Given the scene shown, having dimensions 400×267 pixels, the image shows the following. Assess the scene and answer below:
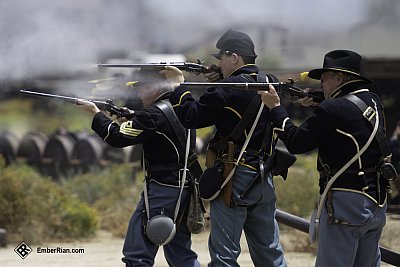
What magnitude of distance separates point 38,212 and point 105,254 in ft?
3.57

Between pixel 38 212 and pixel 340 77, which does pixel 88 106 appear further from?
pixel 38 212

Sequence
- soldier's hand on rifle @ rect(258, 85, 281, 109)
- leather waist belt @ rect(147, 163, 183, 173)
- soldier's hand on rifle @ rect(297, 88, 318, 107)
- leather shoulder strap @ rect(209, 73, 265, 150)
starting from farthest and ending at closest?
leather waist belt @ rect(147, 163, 183, 173) < leather shoulder strap @ rect(209, 73, 265, 150) < soldier's hand on rifle @ rect(297, 88, 318, 107) < soldier's hand on rifle @ rect(258, 85, 281, 109)

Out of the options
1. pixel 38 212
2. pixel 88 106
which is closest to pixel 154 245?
pixel 88 106

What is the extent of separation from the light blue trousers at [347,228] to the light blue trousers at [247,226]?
67 cm

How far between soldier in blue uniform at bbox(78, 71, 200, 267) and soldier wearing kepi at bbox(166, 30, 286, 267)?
1.00 ft

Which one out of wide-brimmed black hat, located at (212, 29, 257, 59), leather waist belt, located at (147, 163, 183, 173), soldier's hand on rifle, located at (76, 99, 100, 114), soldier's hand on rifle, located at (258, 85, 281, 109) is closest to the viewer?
soldier's hand on rifle, located at (258, 85, 281, 109)

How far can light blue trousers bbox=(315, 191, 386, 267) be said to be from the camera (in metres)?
5.06

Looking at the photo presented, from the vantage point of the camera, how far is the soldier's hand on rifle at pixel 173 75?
620 cm

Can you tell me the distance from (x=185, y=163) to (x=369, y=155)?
154 centimetres

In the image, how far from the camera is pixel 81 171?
558 inches

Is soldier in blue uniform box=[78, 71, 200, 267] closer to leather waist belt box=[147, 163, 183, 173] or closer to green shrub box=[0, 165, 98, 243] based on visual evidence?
leather waist belt box=[147, 163, 183, 173]

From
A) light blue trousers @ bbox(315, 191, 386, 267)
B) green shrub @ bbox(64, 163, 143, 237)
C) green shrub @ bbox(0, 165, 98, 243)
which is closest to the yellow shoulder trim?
light blue trousers @ bbox(315, 191, 386, 267)

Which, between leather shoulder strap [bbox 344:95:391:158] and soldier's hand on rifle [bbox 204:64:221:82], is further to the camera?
soldier's hand on rifle [bbox 204:64:221:82]

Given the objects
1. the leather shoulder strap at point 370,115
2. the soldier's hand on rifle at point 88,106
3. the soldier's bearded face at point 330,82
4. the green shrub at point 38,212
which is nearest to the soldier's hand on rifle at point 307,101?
the soldier's bearded face at point 330,82
